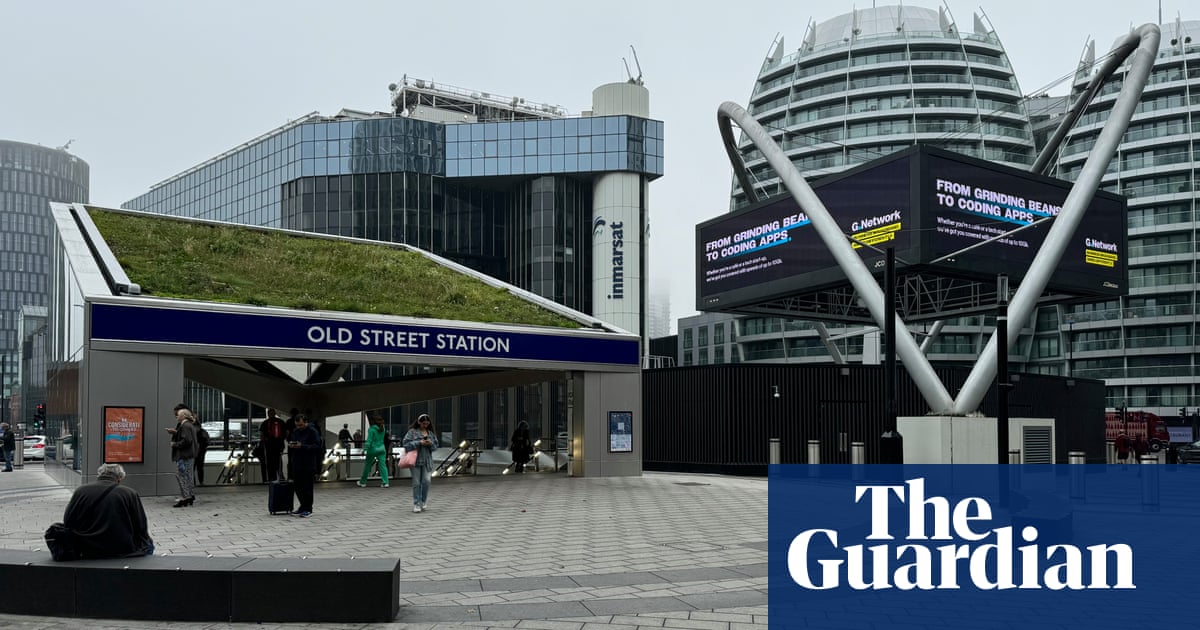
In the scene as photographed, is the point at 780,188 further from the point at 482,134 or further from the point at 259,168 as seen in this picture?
the point at 259,168

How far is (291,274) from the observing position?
92.2 ft

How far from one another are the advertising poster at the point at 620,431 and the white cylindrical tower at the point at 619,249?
53928 millimetres

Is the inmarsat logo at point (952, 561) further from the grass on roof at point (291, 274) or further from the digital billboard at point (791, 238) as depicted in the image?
the grass on roof at point (291, 274)

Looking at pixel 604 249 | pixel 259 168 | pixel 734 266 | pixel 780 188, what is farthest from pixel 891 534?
pixel 259 168

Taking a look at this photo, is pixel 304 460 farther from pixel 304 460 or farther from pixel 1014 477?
pixel 1014 477

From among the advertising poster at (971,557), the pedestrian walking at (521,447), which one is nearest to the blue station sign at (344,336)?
the pedestrian walking at (521,447)

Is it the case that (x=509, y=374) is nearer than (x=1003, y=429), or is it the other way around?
(x=1003, y=429)

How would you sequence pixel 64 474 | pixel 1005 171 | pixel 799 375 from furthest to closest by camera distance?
1. pixel 799 375
2. pixel 1005 171
3. pixel 64 474

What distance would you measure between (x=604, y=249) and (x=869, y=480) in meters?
56.9

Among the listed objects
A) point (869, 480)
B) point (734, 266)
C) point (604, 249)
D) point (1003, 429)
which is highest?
point (604, 249)

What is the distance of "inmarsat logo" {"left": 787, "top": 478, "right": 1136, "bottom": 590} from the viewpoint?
37.9 ft

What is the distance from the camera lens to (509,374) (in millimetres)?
30328

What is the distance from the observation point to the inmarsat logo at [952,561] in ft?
37.9

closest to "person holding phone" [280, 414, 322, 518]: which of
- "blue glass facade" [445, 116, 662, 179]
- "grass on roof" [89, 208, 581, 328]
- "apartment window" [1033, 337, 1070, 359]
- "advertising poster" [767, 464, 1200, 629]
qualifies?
"grass on roof" [89, 208, 581, 328]
